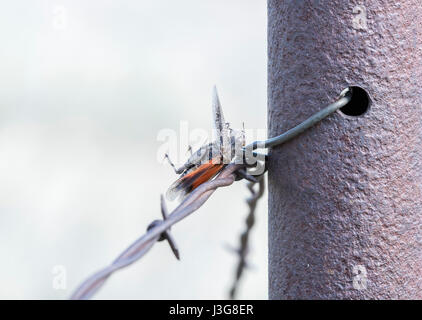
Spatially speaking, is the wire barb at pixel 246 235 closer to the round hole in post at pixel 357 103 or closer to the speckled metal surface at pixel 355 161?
the speckled metal surface at pixel 355 161

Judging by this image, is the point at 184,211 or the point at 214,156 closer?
the point at 184,211

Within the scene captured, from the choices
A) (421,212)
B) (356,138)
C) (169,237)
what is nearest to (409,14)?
(356,138)

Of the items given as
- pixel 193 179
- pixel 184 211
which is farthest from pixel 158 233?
pixel 193 179

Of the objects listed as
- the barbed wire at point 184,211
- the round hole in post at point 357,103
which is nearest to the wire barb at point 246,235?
the barbed wire at point 184,211

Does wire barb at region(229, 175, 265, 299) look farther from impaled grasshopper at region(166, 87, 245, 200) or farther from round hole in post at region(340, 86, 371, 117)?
round hole in post at region(340, 86, 371, 117)

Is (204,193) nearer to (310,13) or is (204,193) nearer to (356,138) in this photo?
(356,138)

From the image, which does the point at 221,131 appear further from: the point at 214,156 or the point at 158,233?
the point at 158,233
